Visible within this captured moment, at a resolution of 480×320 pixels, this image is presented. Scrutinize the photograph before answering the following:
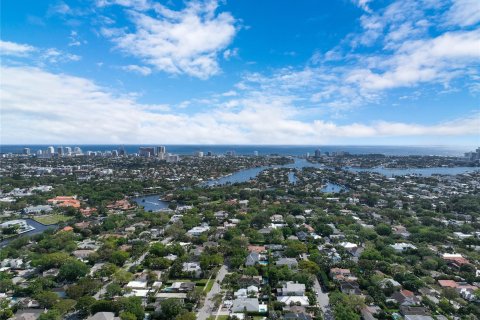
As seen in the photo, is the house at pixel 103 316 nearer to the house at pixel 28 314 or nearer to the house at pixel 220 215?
the house at pixel 28 314

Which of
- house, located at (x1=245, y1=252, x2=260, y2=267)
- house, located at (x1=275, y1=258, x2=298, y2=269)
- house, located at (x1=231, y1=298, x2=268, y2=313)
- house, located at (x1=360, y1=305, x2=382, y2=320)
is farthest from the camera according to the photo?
house, located at (x1=245, y1=252, x2=260, y2=267)

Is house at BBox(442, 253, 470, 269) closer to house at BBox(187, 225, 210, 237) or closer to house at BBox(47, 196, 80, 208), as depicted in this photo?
house at BBox(187, 225, 210, 237)

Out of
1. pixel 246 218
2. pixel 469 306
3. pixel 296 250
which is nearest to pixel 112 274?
pixel 296 250

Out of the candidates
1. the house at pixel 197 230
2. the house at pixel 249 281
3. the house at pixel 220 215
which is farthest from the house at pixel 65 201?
the house at pixel 249 281

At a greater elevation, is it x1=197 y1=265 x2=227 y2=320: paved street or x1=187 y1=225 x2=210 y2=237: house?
x1=187 y1=225 x2=210 y2=237: house

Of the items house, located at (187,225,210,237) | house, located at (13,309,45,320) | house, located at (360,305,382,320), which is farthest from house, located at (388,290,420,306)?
house, located at (13,309,45,320)

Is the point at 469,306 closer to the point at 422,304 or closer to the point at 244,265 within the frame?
the point at 422,304

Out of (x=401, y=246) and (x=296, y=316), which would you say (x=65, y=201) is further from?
(x=401, y=246)
